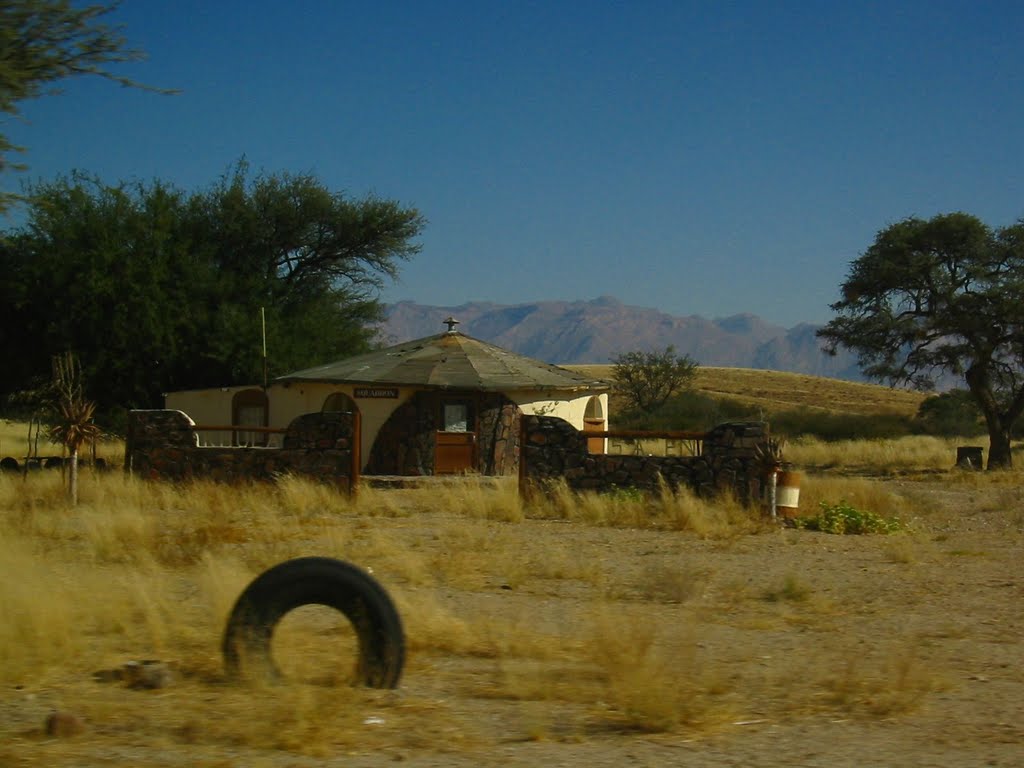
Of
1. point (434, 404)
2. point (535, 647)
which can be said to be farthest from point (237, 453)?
point (535, 647)

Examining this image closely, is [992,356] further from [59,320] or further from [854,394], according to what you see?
[854,394]

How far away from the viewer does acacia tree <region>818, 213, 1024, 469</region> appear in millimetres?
34250

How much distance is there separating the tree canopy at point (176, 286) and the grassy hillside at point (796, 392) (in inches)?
1716

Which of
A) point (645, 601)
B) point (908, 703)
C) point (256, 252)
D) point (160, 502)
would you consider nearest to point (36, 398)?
point (256, 252)

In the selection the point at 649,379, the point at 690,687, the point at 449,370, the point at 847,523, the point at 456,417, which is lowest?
the point at 690,687

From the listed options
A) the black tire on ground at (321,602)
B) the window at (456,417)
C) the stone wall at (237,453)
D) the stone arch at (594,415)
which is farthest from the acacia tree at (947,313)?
the black tire on ground at (321,602)

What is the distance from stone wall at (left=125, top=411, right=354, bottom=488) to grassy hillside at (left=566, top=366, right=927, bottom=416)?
55080 millimetres

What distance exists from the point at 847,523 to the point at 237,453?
11.2 meters

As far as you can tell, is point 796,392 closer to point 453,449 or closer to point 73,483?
point 453,449

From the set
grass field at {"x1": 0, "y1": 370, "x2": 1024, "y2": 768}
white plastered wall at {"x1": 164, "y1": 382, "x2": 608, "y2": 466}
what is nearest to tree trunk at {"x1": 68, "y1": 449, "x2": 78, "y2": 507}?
grass field at {"x1": 0, "y1": 370, "x2": 1024, "y2": 768}

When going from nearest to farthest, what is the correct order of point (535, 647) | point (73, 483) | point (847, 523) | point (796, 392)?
point (535, 647) < point (847, 523) < point (73, 483) < point (796, 392)

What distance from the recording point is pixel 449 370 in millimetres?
26453

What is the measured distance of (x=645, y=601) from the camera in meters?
10.4

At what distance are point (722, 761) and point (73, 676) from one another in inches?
172
